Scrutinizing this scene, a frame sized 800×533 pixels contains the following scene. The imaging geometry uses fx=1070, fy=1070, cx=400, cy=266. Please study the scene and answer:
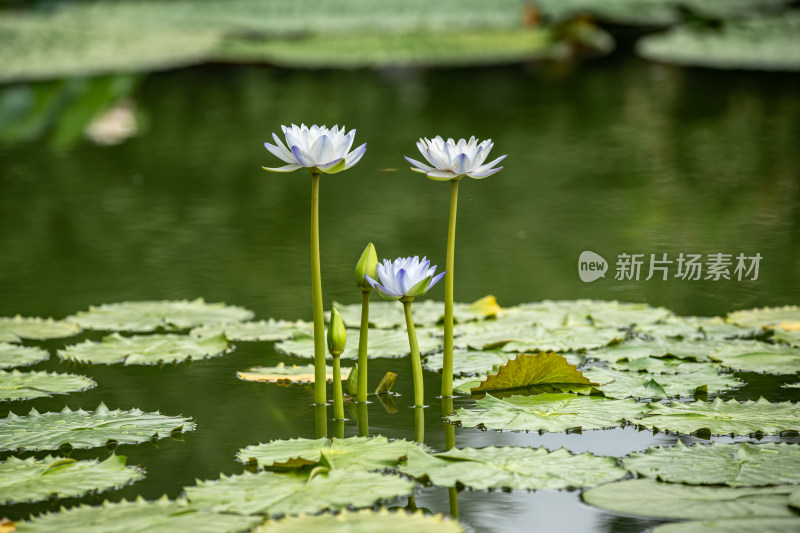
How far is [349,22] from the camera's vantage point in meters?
10.3

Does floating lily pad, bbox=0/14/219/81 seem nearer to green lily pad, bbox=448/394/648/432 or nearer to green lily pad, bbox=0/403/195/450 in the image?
green lily pad, bbox=0/403/195/450


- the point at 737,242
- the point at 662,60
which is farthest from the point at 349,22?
the point at 737,242

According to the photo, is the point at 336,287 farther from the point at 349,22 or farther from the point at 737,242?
the point at 349,22

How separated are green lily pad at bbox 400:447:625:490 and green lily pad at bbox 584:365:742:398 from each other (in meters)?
0.39

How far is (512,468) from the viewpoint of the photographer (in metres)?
1.67

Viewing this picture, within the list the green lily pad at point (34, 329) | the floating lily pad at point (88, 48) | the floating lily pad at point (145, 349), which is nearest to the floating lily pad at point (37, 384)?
the floating lily pad at point (145, 349)

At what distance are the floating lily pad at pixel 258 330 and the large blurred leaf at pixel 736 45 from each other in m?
6.16

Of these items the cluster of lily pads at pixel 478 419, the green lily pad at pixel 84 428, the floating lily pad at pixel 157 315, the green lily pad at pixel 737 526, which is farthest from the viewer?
the floating lily pad at pixel 157 315

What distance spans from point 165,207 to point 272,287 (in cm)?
133

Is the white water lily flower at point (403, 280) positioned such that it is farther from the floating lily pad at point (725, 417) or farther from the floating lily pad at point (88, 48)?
the floating lily pad at point (88, 48)

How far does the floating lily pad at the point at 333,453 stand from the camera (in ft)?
5.51

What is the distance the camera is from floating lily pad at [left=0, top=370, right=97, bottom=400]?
2.15 meters

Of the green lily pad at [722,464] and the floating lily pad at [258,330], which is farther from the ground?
the floating lily pad at [258,330]

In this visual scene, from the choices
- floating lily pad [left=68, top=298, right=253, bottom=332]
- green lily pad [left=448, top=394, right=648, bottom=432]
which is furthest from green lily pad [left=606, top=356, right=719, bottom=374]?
floating lily pad [left=68, top=298, right=253, bottom=332]
